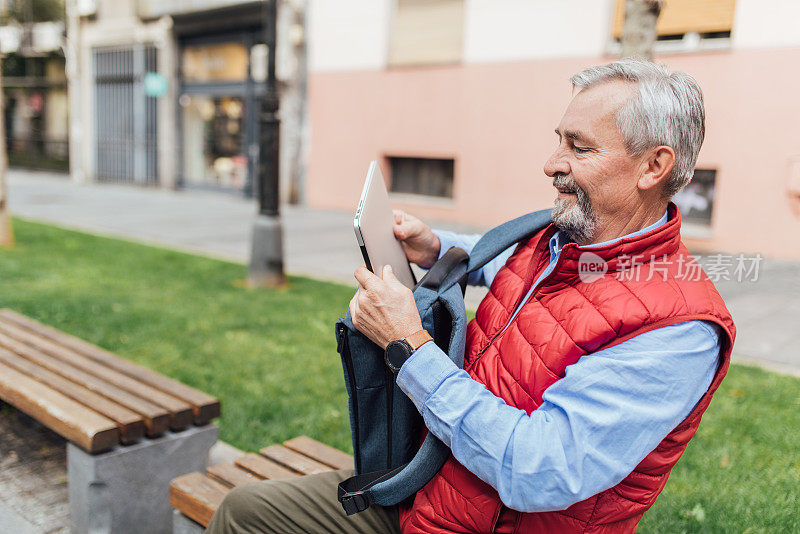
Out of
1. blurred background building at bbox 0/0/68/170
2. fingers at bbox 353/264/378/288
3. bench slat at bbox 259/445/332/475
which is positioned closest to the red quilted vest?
fingers at bbox 353/264/378/288

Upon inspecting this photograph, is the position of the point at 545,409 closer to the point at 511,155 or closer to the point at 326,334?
the point at 326,334

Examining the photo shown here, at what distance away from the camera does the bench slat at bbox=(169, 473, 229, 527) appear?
219 centimetres

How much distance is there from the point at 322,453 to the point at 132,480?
0.76m

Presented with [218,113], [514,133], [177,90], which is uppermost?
[177,90]

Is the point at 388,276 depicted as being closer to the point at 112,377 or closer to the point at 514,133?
the point at 112,377

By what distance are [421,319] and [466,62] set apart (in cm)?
1085

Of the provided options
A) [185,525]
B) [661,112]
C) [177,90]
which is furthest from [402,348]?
[177,90]

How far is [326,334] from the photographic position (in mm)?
5316

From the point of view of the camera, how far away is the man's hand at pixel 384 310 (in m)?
1.62

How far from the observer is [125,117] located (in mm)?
19078

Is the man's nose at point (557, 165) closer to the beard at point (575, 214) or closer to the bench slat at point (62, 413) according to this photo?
the beard at point (575, 214)

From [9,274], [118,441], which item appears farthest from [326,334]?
[9,274]

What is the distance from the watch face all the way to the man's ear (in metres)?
0.63

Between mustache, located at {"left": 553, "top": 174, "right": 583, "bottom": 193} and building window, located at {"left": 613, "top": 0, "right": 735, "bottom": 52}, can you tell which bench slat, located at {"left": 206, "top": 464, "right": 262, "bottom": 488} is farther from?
building window, located at {"left": 613, "top": 0, "right": 735, "bottom": 52}
